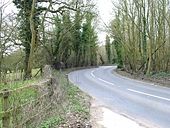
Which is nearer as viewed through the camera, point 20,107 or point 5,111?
point 5,111

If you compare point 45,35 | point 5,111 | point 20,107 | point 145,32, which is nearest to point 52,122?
point 20,107

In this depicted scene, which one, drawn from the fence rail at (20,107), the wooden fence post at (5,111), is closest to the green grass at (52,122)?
the fence rail at (20,107)

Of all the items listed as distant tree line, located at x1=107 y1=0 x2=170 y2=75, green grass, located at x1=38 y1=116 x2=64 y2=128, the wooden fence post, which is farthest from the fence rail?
distant tree line, located at x1=107 y1=0 x2=170 y2=75

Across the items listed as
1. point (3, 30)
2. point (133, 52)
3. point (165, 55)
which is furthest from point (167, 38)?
point (3, 30)

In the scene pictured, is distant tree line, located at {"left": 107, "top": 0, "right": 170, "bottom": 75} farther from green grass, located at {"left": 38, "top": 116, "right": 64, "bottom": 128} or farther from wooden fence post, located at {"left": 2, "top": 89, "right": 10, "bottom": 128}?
wooden fence post, located at {"left": 2, "top": 89, "right": 10, "bottom": 128}

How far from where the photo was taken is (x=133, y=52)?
46000mm

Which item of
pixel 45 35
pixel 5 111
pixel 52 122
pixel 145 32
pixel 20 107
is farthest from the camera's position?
pixel 45 35

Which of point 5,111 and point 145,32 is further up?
point 145,32

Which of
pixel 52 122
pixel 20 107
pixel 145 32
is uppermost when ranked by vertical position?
pixel 145 32

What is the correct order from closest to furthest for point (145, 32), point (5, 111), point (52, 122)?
point (5, 111)
point (52, 122)
point (145, 32)

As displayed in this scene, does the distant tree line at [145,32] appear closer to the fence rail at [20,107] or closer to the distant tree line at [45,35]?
the distant tree line at [45,35]

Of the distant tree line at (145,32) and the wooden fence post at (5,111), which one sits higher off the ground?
the distant tree line at (145,32)

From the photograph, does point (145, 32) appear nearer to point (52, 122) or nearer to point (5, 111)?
point (52, 122)

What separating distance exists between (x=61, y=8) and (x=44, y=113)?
2562 centimetres
